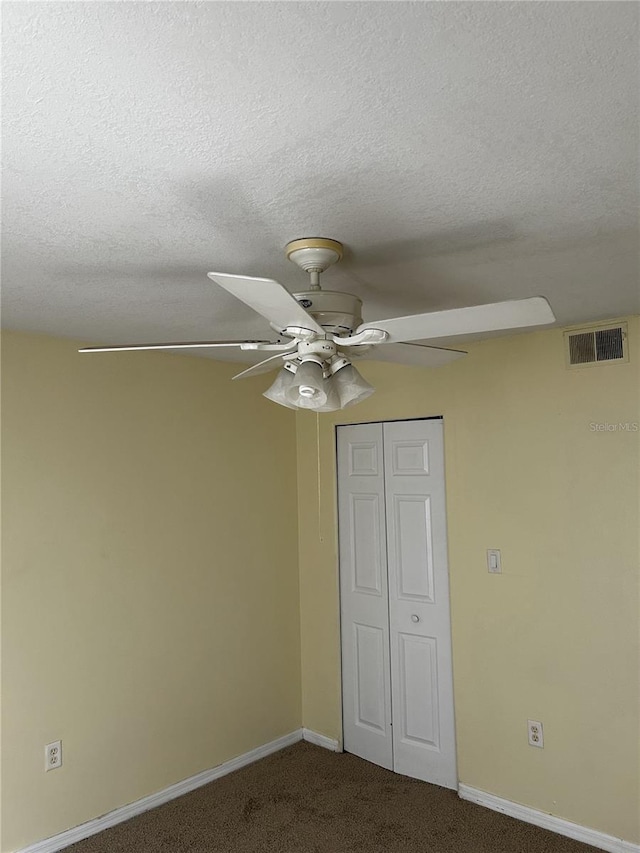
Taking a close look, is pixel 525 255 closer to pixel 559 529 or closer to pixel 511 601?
pixel 559 529

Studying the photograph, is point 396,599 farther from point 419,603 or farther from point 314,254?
point 314,254

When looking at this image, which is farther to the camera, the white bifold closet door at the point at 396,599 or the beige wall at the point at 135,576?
the white bifold closet door at the point at 396,599

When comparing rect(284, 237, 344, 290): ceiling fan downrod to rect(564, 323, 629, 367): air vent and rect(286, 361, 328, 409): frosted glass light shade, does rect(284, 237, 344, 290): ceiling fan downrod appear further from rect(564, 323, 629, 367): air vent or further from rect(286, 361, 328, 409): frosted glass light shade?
rect(564, 323, 629, 367): air vent

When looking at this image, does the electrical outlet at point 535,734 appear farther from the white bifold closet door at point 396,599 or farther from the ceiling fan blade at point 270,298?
the ceiling fan blade at point 270,298

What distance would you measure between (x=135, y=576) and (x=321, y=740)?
168cm

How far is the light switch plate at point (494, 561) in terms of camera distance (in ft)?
11.0

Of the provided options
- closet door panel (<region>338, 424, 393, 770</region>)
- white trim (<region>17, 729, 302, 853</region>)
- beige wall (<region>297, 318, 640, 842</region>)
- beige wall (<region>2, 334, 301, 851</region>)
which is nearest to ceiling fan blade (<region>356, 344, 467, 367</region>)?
beige wall (<region>297, 318, 640, 842</region>)

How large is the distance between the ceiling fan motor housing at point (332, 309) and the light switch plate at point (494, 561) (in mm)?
1797

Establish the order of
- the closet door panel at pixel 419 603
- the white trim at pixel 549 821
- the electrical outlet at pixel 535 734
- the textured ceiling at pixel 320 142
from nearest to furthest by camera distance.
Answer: the textured ceiling at pixel 320 142 < the white trim at pixel 549 821 < the electrical outlet at pixel 535 734 < the closet door panel at pixel 419 603

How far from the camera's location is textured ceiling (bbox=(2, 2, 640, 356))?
1.08 metres

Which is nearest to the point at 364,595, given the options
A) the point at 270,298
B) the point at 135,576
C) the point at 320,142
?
the point at 135,576

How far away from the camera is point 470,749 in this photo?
135 inches

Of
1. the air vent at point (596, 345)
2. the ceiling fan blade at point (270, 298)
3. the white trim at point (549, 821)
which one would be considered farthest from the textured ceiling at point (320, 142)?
the white trim at point (549, 821)

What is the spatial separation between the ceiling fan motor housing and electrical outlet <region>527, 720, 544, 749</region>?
228 cm
